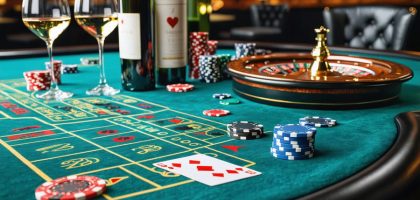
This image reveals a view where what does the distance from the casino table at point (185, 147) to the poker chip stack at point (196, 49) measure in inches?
13.5

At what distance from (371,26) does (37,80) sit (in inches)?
123

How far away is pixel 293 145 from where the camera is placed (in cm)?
115

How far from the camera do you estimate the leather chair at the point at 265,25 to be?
839cm

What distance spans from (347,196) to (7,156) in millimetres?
802

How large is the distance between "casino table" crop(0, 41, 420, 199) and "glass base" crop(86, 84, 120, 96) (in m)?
A: 0.05

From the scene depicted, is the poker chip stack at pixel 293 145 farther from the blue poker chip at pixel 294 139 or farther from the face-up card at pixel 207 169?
the face-up card at pixel 207 169

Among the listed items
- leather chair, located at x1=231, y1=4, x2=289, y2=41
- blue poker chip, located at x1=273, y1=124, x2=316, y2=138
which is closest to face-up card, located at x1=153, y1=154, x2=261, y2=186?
blue poker chip, located at x1=273, y1=124, x2=316, y2=138

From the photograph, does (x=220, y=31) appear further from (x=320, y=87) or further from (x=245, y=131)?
(x=245, y=131)

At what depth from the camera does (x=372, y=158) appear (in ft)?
3.80

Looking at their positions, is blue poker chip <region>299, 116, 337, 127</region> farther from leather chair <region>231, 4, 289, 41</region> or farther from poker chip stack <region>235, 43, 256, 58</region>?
leather chair <region>231, 4, 289, 41</region>

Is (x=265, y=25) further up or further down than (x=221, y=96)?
further up

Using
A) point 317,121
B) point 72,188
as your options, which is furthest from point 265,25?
point 72,188

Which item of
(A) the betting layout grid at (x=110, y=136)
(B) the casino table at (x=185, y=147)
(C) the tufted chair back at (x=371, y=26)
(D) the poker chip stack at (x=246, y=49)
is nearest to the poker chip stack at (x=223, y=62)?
(B) the casino table at (x=185, y=147)

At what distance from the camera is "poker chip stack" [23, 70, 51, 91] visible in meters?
2.11
